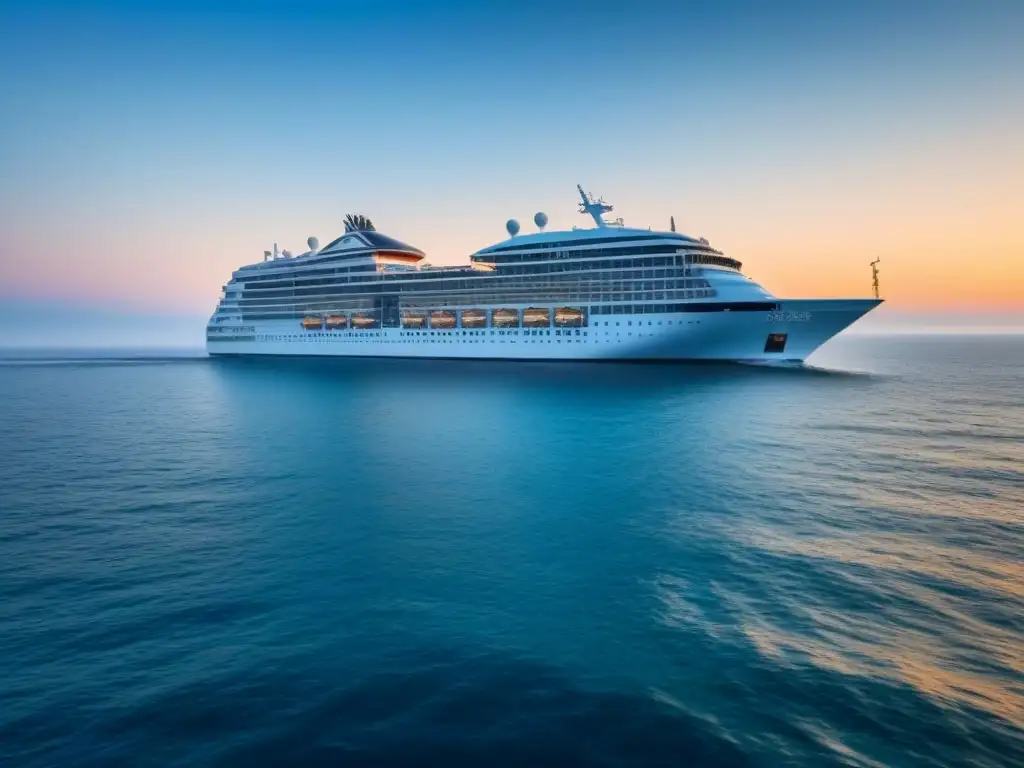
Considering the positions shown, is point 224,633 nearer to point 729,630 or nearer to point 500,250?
point 729,630

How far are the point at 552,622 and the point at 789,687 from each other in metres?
4.67

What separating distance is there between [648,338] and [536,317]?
18.6 metres

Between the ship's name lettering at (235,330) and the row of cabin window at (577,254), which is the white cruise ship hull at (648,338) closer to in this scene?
the row of cabin window at (577,254)

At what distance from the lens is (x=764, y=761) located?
8.20 metres

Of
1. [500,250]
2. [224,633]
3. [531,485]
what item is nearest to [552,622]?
[224,633]

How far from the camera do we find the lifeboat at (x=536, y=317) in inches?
3398

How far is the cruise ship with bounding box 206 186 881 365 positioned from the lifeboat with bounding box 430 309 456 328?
0.25m

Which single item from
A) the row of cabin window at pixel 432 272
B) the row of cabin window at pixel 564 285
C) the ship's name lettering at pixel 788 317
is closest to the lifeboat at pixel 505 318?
the row of cabin window at pixel 564 285

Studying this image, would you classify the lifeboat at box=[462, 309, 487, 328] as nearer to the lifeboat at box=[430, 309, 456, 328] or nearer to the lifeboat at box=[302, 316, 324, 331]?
the lifeboat at box=[430, 309, 456, 328]

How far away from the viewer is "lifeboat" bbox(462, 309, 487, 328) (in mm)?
91562

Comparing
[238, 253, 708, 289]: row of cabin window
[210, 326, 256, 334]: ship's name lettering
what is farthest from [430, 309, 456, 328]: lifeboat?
[210, 326, 256, 334]: ship's name lettering

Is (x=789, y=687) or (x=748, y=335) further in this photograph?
(x=748, y=335)

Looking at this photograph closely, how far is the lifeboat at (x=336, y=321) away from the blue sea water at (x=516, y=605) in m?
76.2

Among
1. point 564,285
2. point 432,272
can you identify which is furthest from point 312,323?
point 564,285
